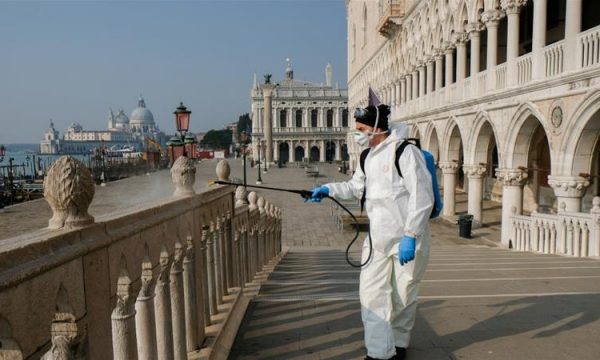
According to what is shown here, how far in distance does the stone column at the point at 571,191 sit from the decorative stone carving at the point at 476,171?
4883 millimetres

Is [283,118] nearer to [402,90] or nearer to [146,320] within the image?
[402,90]

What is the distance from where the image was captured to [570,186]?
9.77 metres

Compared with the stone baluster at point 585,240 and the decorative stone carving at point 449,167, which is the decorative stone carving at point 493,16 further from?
the stone baluster at point 585,240

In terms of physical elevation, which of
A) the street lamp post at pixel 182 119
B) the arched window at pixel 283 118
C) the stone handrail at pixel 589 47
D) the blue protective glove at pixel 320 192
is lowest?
the blue protective glove at pixel 320 192

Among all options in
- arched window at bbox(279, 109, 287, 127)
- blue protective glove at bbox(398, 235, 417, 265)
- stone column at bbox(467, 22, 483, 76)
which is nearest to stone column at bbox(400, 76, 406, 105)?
stone column at bbox(467, 22, 483, 76)

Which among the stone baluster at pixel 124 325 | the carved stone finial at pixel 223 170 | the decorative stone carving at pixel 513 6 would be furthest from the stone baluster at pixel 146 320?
the decorative stone carving at pixel 513 6

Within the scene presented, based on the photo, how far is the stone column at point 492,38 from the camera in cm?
1328

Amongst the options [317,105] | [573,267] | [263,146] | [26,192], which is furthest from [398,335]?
[317,105]

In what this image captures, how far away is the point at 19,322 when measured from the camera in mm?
1381

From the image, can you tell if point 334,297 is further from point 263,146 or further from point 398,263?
point 263,146

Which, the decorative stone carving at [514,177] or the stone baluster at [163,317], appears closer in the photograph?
the stone baluster at [163,317]

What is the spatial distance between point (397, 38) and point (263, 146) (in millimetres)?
42206

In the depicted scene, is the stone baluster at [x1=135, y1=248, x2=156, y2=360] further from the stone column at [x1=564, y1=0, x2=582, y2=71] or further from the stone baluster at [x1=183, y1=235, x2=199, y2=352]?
the stone column at [x1=564, y1=0, x2=582, y2=71]

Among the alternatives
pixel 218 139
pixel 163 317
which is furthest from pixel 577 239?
pixel 218 139
